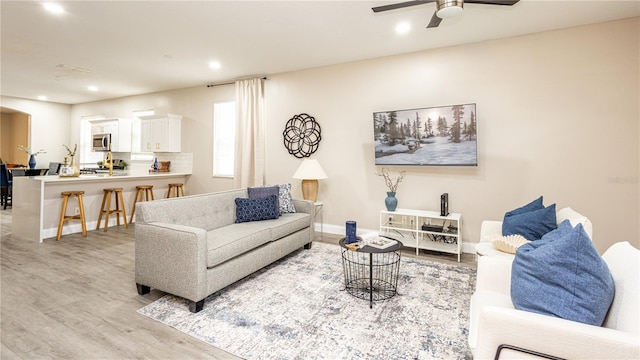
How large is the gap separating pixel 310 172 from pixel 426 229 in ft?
6.12

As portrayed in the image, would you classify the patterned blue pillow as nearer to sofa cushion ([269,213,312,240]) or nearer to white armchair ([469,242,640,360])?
sofa cushion ([269,213,312,240])

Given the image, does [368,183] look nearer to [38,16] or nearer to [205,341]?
[205,341]

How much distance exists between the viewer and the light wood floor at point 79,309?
1.92 meters

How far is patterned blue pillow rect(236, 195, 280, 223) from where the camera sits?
3588 mm

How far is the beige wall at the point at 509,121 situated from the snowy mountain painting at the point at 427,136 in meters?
0.27

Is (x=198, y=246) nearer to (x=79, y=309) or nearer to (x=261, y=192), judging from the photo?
(x=79, y=309)

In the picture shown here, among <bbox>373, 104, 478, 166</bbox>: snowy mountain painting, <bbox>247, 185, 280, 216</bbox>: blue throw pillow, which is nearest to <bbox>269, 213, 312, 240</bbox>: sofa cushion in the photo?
<bbox>247, 185, 280, 216</bbox>: blue throw pillow

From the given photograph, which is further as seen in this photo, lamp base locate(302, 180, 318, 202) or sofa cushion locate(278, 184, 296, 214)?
lamp base locate(302, 180, 318, 202)

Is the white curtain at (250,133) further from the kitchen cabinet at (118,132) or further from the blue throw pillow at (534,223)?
the blue throw pillow at (534,223)

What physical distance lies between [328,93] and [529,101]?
9.19 ft

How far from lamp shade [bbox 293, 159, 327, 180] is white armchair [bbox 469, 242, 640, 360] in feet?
11.2

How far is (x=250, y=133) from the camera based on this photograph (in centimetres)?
557

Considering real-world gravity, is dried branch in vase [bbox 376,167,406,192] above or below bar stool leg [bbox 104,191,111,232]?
above

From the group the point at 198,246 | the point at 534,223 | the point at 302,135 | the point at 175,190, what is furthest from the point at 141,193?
the point at 534,223
